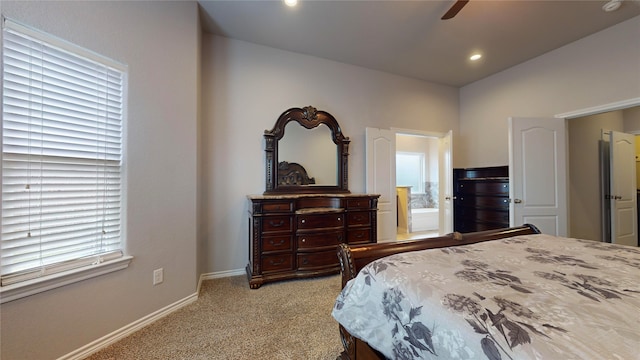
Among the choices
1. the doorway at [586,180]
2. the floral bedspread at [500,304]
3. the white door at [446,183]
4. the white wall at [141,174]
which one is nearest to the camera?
the floral bedspread at [500,304]

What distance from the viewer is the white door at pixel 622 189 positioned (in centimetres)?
330

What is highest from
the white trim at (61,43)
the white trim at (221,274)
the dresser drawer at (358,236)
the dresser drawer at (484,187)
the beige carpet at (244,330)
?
the white trim at (61,43)

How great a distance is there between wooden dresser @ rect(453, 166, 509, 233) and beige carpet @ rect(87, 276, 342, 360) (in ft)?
8.77

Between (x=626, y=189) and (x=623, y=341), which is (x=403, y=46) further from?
(x=626, y=189)

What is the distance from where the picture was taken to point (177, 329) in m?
1.77

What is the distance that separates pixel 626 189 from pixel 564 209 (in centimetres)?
152

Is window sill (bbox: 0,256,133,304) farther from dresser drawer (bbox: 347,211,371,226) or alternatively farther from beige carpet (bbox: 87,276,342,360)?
dresser drawer (bbox: 347,211,371,226)

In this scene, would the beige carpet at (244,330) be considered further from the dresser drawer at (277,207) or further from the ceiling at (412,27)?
the ceiling at (412,27)

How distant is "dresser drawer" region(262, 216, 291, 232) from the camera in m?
2.50

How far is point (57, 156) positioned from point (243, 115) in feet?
5.73

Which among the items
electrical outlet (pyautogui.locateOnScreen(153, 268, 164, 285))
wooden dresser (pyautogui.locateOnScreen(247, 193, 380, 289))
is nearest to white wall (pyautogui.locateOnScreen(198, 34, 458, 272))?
wooden dresser (pyautogui.locateOnScreen(247, 193, 380, 289))

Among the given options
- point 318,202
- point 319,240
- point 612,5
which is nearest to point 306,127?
point 318,202

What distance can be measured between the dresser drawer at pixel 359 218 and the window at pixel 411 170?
3.70 m

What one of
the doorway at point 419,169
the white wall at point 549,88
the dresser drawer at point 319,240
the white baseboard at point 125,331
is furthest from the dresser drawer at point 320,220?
the doorway at point 419,169
